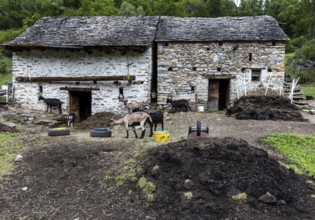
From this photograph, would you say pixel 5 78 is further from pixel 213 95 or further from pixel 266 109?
pixel 266 109

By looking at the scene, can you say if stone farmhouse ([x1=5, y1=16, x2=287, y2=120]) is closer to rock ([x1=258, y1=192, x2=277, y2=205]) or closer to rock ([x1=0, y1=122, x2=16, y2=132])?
rock ([x1=0, y1=122, x2=16, y2=132])

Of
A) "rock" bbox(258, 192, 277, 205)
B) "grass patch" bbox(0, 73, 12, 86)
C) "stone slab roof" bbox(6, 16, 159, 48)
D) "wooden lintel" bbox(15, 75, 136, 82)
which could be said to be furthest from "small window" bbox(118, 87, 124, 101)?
"grass patch" bbox(0, 73, 12, 86)

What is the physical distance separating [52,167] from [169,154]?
281 centimetres

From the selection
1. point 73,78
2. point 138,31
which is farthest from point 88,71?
point 138,31

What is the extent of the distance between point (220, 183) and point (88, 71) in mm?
11866

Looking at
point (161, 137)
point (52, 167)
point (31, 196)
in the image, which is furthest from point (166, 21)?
point (31, 196)

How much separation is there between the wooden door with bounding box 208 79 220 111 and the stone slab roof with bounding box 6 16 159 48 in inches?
164

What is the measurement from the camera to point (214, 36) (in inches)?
641

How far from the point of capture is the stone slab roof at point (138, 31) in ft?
51.3

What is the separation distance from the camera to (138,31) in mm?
16516

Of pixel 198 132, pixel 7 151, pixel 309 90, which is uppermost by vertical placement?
pixel 309 90

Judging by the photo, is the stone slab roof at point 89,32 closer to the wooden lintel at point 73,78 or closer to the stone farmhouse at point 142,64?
the stone farmhouse at point 142,64

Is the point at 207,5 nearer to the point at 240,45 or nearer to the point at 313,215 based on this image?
the point at 240,45

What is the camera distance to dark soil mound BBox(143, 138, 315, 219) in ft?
16.3
